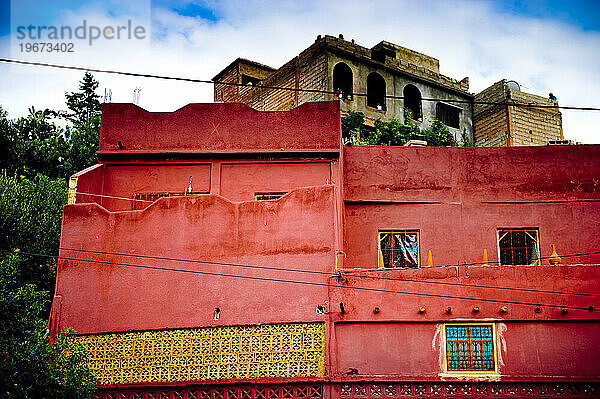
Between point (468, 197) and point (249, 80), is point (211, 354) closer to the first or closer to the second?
point (468, 197)

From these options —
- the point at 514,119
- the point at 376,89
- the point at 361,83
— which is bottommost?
the point at 514,119

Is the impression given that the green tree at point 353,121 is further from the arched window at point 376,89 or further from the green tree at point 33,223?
the green tree at point 33,223

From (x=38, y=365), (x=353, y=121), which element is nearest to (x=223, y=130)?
(x=38, y=365)

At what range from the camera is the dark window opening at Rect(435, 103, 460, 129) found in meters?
35.0

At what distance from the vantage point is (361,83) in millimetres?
31859

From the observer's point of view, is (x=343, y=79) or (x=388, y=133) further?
(x=343, y=79)

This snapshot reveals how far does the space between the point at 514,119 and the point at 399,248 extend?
16929 mm

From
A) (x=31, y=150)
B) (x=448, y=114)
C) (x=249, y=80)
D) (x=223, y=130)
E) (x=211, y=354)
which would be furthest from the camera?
(x=448, y=114)

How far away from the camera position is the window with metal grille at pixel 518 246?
62.8 feet

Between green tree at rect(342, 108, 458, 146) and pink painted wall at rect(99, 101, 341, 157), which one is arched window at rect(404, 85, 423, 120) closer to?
green tree at rect(342, 108, 458, 146)

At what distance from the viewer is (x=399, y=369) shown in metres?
15.4

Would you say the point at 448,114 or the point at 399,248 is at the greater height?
the point at 448,114

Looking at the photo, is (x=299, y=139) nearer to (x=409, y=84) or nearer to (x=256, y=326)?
(x=256, y=326)

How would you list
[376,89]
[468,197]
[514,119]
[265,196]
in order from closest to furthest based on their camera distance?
[265,196], [468,197], [376,89], [514,119]
